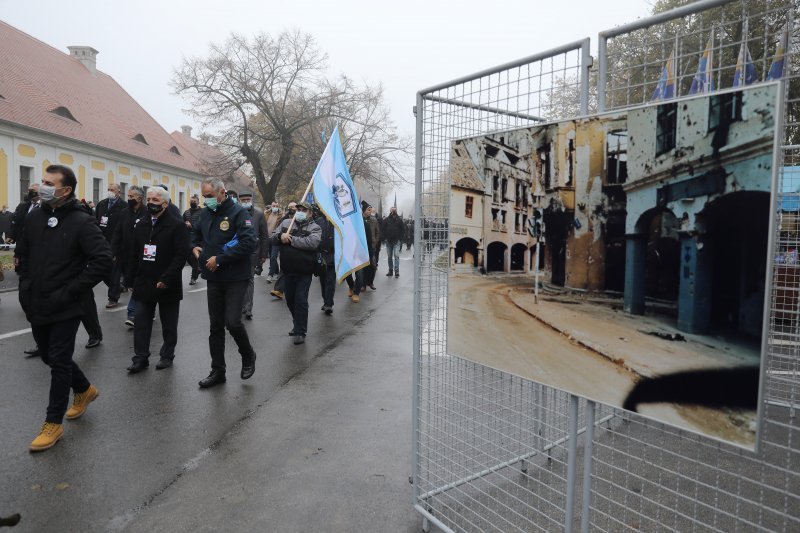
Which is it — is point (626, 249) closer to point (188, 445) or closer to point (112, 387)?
point (188, 445)

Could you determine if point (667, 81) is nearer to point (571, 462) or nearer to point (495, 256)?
point (495, 256)

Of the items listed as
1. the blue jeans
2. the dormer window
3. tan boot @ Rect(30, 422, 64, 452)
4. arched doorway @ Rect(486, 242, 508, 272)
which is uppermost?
the dormer window

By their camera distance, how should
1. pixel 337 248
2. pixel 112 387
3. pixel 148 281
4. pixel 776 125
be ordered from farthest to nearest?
pixel 337 248, pixel 148 281, pixel 112 387, pixel 776 125

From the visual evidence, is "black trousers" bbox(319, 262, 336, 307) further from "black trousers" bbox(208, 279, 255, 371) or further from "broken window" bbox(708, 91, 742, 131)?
"broken window" bbox(708, 91, 742, 131)

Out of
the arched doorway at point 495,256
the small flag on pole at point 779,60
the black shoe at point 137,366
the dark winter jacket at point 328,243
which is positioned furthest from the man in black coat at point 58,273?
the dark winter jacket at point 328,243

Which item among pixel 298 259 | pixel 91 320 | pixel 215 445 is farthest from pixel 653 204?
pixel 91 320

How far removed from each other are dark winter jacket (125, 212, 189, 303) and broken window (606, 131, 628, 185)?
4990 mm

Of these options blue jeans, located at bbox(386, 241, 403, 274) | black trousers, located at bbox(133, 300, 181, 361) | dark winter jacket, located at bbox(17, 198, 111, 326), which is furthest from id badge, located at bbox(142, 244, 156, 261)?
blue jeans, located at bbox(386, 241, 403, 274)

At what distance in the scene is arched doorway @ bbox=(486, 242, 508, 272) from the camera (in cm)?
265

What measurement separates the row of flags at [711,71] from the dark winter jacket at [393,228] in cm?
1423

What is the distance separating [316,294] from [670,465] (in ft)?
31.3

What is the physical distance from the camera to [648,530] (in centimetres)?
298

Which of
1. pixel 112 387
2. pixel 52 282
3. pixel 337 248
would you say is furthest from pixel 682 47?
pixel 337 248

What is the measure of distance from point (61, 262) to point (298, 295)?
3551 mm
